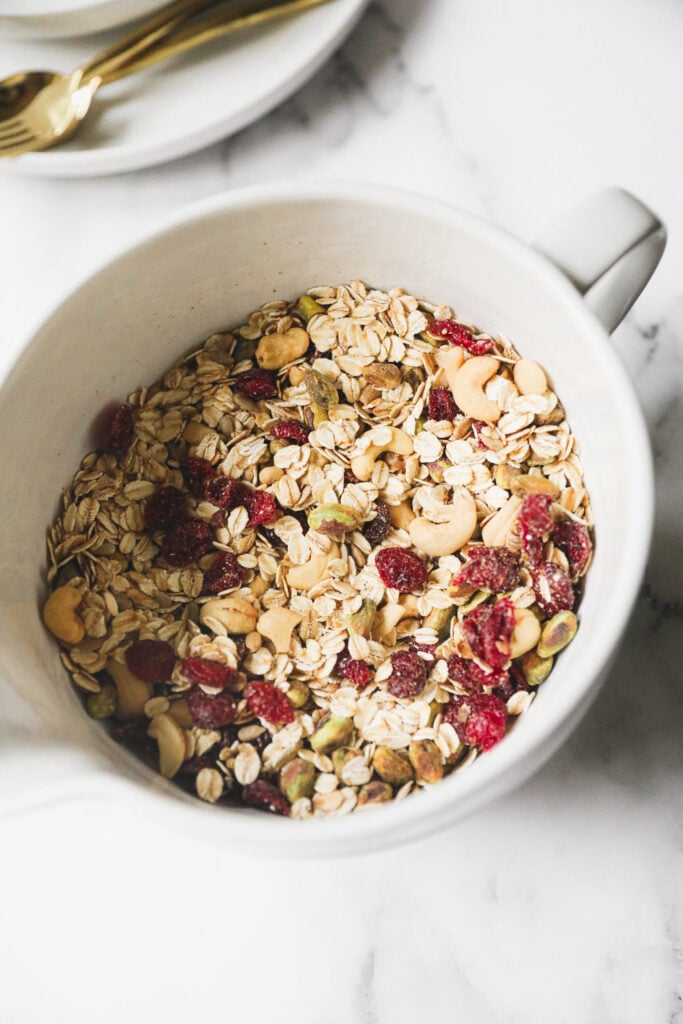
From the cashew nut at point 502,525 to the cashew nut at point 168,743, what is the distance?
8.9 inches

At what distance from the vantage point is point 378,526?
625 millimetres

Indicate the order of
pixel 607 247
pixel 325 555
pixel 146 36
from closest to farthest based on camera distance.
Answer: pixel 607 247, pixel 325 555, pixel 146 36

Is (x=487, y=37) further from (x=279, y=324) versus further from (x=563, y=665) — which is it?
(x=563, y=665)

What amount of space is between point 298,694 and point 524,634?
15cm

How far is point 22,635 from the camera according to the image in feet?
1.87

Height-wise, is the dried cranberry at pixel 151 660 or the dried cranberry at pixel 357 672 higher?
the dried cranberry at pixel 151 660

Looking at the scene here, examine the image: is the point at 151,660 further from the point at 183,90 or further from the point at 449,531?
the point at 183,90

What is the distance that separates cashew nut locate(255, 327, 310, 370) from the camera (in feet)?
2.14

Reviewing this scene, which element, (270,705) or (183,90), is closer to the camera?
(270,705)

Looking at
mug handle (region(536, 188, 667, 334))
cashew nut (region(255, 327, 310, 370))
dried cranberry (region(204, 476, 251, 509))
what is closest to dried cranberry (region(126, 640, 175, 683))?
dried cranberry (region(204, 476, 251, 509))

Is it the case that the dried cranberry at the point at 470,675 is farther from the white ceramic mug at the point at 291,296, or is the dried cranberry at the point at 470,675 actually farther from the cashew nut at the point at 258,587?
the cashew nut at the point at 258,587

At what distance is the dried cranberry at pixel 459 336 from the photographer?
0.62 metres

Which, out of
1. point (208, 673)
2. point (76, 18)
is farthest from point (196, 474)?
point (76, 18)

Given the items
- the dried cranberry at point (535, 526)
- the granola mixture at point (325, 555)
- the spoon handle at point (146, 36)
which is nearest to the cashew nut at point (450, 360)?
the granola mixture at point (325, 555)
